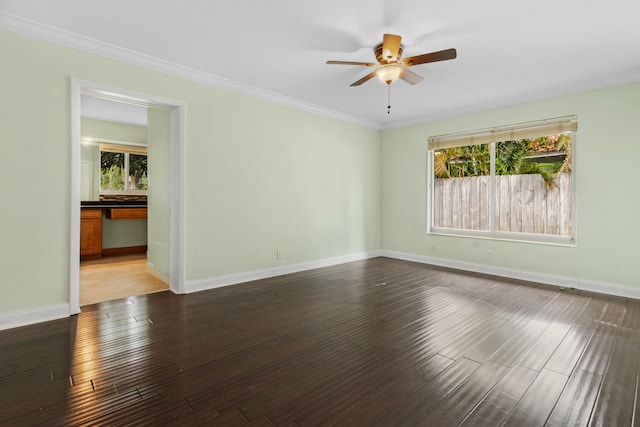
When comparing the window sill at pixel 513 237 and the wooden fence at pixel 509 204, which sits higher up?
the wooden fence at pixel 509 204

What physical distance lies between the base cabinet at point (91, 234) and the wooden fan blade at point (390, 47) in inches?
222

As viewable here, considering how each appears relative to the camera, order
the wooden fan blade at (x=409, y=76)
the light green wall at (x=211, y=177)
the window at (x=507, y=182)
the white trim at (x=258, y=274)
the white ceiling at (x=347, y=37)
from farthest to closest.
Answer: the window at (x=507, y=182) → the white trim at (x=258, y=274) → the wooden fan blade at (x=409, y=76) → the light green wall at (x=211, y=177) → the white ceiling at (x=347, y=37)

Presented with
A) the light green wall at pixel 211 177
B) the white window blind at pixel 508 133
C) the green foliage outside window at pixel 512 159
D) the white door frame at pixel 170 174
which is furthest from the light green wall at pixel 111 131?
the green foliage outside window at pixel 512 159

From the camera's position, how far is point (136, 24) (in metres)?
2.70

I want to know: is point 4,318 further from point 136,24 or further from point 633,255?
point 633,255

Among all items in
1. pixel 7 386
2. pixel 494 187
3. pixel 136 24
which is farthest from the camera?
pixel 494 187

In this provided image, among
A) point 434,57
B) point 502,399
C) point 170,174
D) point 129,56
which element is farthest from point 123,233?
point 502,399

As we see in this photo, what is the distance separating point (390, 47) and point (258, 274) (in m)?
3.16

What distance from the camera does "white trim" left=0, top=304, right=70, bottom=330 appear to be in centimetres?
267

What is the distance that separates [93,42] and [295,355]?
3.33 metres

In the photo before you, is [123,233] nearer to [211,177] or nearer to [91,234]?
[91,234]

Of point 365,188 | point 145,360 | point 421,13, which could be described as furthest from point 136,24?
point 365,188

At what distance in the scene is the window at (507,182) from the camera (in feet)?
14.1

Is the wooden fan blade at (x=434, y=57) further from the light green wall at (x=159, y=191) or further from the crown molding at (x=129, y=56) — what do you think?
the light green wall at (x=159, y=191)
